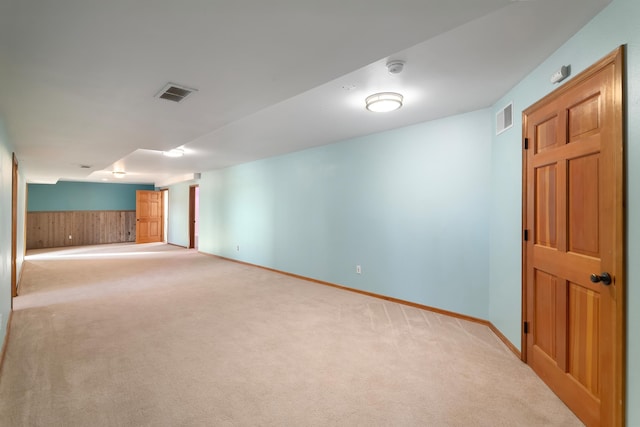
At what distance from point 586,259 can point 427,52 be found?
1.68m

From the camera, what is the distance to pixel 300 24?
1.51 meters

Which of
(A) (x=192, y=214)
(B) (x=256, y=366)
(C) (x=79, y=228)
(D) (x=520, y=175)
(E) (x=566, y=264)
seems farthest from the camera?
(C) (x=79, y=228)

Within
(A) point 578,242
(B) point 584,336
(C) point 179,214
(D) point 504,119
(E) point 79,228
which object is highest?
(D) point 504,119

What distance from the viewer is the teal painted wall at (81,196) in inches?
393

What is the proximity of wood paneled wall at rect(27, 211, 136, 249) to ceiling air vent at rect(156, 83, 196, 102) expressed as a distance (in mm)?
10771

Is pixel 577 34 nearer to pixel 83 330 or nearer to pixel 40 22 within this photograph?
pixel 40 22

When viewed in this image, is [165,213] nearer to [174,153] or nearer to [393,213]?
[174,153]

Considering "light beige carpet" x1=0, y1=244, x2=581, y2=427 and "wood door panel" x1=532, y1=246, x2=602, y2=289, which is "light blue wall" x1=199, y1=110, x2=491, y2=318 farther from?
"wood door panel" x1=532, y1=246, x2=602, y2=289

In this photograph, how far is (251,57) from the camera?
6.05 ft

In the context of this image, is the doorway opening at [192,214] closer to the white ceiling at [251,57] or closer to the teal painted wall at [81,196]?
the teal painted wall at [81,196]

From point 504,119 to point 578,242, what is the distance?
1.53m

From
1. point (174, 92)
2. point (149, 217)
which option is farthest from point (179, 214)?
point (174, 92)

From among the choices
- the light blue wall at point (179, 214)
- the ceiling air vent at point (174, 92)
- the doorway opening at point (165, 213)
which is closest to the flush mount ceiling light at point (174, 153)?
the ceiling air vent at point (174, 92)

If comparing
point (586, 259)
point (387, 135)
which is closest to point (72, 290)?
point (387, 135)
